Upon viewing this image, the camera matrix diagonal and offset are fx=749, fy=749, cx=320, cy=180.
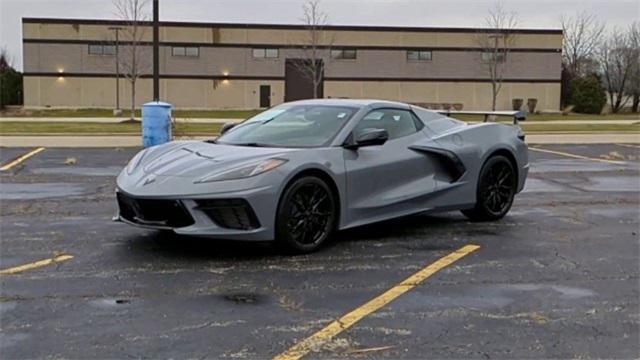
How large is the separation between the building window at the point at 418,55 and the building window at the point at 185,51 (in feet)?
51.4

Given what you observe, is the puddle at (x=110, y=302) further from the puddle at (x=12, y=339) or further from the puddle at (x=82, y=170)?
the puddle at (x=82, y=170)

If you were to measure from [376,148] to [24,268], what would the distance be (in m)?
3.15

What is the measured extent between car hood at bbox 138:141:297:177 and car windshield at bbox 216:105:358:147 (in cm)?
26

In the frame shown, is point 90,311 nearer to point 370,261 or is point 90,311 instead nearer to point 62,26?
point 370,261

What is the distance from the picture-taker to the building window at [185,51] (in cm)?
5416

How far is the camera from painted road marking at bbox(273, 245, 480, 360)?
3.94 m

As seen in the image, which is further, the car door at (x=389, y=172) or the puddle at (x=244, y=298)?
the car door at (x=389, y=172)

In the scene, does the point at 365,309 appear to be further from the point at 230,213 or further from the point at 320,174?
the point at 320,174

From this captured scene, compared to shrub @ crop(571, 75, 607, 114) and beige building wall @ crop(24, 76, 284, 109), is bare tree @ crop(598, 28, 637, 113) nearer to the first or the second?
shrub @ crop(571, 75, 607, 114)

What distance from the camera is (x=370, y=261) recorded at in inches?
236

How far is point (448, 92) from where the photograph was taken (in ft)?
186

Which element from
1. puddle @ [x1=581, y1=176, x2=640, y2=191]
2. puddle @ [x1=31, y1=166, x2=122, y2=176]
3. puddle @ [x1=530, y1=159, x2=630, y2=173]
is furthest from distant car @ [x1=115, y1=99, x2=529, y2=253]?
puddle @ [x1=530, y1=159, x2=630, y2=173]

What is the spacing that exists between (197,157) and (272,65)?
4966 centimetres

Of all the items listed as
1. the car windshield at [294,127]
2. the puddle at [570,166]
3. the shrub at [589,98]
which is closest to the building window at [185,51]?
the shrub at [589,98]
